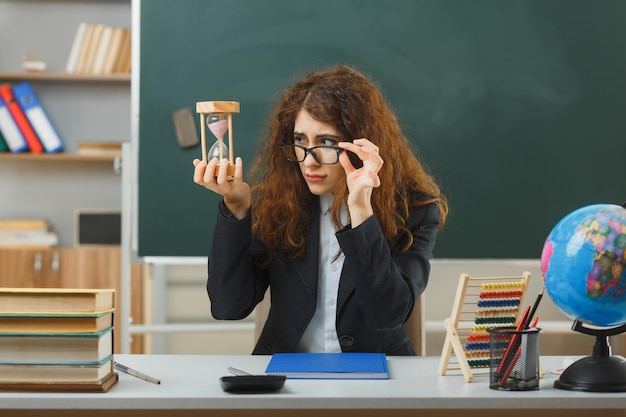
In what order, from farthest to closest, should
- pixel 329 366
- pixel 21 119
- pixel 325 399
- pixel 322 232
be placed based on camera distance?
pixel 21 119
pixel 322 232
pixel 329 366
pixel 325 399

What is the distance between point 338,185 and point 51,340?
0.86m

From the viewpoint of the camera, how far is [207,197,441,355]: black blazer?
75.6 inches

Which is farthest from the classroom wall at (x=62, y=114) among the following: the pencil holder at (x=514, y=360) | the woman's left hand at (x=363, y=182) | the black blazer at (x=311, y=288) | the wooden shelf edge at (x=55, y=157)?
the pencil holder at (x=514, y=360)

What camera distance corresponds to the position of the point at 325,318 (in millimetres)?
2084

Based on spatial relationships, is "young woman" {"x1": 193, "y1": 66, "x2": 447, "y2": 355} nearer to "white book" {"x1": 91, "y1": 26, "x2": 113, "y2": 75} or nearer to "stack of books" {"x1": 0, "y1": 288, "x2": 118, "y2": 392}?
"stack of books" {"x1": 0, "y1": 288, "x2": 118, "y2": 392}

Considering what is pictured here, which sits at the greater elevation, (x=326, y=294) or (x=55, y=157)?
(x=55, y=157)

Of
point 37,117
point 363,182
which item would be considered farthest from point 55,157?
point 363,182

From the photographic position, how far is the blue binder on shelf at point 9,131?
4379 mm

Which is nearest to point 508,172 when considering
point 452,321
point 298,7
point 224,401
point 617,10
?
point 617,10

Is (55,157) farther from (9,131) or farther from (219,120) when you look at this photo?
(219,120)

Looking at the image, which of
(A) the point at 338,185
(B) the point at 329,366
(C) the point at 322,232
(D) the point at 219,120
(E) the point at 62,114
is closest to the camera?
(B) the point at 329,366

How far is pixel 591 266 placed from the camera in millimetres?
1393

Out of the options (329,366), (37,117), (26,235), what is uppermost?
(37,117)

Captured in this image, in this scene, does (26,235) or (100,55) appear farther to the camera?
(100,55)
